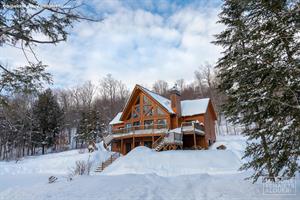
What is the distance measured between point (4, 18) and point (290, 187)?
9.18m

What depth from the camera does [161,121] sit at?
2241 centimetres

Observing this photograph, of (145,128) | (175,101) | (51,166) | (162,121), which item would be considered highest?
(175,101)

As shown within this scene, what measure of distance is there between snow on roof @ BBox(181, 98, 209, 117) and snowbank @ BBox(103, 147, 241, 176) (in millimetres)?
6045

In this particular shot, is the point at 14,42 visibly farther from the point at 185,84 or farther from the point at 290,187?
the point at 185,84

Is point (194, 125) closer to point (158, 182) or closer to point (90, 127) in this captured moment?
point (158, 182)

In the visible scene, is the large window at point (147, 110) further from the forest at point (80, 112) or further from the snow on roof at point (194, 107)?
the forest at point (80, 112)

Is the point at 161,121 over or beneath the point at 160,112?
beneath

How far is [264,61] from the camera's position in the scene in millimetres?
5535

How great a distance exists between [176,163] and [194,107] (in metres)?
9.80

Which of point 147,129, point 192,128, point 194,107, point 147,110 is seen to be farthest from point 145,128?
point 194,107

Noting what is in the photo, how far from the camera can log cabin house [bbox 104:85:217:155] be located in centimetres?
2112

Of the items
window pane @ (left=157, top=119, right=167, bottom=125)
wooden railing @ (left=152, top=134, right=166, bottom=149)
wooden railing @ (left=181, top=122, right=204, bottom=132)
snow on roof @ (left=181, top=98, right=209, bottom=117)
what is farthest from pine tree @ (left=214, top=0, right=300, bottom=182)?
snow on roof @ (left=181, top=98, right=209, bottom=117)

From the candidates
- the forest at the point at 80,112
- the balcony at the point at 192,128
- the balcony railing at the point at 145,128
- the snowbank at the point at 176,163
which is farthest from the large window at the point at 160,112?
the forest at the point at 80,112

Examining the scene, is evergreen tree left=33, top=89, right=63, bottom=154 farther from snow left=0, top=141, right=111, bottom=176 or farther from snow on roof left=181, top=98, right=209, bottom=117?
snow on roof left=181, top=98, right=209, bottom=117
